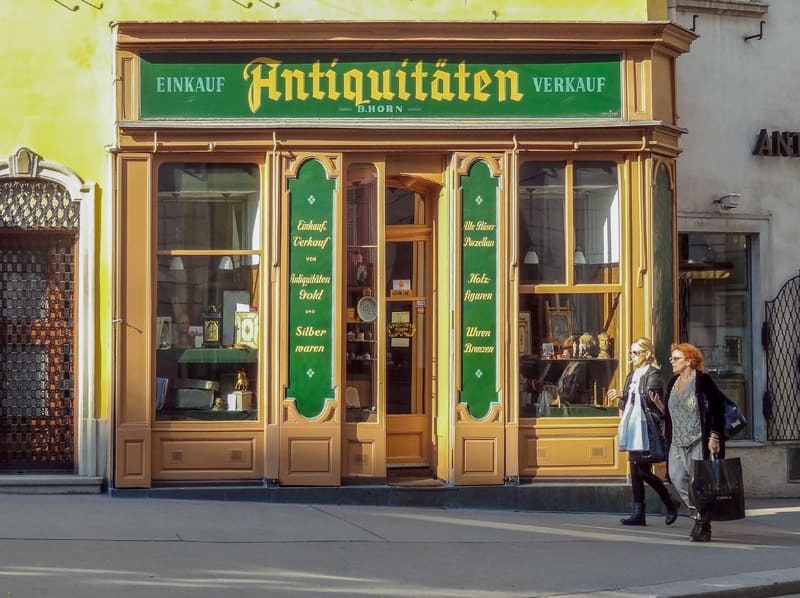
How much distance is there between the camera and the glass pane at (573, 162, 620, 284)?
12.6 metres

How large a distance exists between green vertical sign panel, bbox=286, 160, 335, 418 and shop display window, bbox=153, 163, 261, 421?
405 mm

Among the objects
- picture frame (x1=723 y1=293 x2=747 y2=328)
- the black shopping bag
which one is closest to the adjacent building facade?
picture frame (x1=723 y1=293 x2=747 y2=328)

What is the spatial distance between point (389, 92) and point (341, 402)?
3127mm

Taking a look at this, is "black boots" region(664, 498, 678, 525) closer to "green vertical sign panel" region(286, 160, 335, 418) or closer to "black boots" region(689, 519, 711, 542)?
"black boots" region(689, 519, 711, 542)

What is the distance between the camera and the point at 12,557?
28.7 feet

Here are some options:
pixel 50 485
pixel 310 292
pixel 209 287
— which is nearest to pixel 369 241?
pixel 310 292

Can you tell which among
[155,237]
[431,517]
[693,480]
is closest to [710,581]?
[693,480]

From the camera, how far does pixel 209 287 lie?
40.3ft

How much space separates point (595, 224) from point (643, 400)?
6.84 feet

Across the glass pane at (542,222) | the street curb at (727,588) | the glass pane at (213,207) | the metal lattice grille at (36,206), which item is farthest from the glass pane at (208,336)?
the street curb at (727,588)

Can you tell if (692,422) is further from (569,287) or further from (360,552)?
(360,552)

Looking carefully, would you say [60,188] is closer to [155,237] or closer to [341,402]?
[155,237]

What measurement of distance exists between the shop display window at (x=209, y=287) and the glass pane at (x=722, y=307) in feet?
A: 17.1

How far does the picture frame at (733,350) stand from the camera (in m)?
14.5
